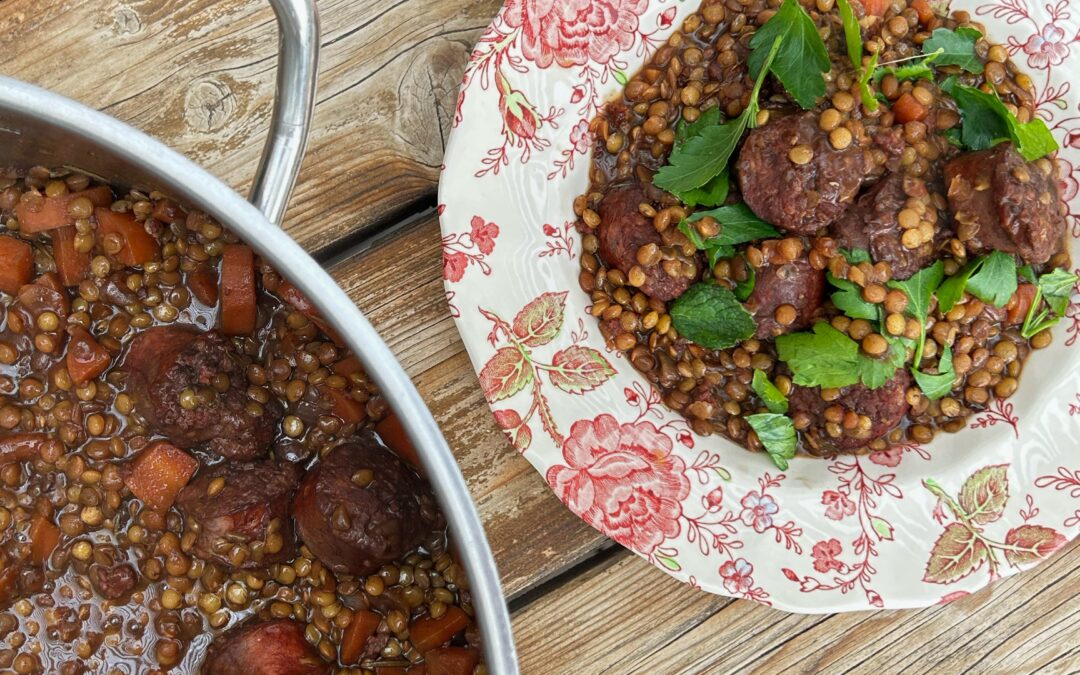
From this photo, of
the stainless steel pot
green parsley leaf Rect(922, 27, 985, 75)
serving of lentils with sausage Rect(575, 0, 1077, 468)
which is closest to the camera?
the stainless steel pot

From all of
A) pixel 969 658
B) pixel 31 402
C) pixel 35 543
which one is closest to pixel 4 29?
pixel 31 402

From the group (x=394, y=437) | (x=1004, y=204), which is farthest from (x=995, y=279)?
(x=394, y=437)

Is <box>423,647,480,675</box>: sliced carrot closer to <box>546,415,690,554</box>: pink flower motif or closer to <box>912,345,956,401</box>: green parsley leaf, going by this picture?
<box>546,415,690,554</box>: pink flower motif

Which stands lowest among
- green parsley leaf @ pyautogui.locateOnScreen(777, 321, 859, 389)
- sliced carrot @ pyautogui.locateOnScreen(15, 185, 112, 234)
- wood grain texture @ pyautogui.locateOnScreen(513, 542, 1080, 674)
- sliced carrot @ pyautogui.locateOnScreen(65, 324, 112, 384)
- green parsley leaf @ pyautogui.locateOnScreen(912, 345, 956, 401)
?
wood grain texture @ pyautogui.locateOnScreen(513, 542, 1080, 674)

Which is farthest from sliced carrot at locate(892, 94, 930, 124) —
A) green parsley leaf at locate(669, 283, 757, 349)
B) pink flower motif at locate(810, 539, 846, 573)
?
pink flower motif at locate(810, 539, 846, 573)

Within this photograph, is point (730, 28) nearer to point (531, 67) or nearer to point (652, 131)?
point (652, 131)

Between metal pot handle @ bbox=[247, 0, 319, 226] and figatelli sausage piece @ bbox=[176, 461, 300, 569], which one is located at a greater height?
metal pot handle @ bbox=[247, 0, 319, 226]

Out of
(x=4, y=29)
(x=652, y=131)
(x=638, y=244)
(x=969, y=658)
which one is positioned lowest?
(x=969, y=658)
